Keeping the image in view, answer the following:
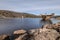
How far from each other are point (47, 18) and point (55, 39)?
265 ft

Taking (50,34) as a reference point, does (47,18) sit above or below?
below

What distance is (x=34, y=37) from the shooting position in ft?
60.1

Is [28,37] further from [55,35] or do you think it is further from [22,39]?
[55,35]

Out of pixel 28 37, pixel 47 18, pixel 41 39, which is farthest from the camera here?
pixel 47 18

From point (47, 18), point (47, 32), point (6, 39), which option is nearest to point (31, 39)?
point (47, 32)

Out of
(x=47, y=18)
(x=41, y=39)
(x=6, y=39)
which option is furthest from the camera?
(x=47, y=18)

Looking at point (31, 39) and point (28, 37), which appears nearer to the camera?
point (31, 39)

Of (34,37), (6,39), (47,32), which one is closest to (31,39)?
(34,37)

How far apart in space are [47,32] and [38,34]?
0.99m

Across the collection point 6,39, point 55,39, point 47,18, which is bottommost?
point 47,18

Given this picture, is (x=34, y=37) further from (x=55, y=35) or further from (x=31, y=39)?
(x=55, y=35)

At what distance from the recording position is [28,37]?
20.1 meters

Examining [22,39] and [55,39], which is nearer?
[55,39]

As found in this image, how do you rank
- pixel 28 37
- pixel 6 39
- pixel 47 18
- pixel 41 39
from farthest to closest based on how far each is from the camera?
pixel 47 18 < pixel 6 39 < pixel 28 37 < pixel 41 39
